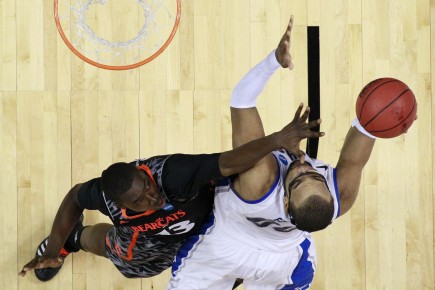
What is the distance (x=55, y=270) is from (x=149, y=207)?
1013 mm

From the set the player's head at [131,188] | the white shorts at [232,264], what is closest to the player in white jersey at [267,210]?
the white shorts at [232,264]

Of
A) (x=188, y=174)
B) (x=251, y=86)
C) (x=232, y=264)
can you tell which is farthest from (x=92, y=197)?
(x=251, y=86)

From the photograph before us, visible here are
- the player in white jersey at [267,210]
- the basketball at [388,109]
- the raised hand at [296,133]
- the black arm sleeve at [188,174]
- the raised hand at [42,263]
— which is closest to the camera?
Answer: the raised hand at [296,133]

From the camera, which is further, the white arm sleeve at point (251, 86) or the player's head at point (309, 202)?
the white arm sleeve at point (251, 86)

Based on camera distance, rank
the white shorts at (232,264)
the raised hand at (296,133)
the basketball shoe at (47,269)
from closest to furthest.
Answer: the raised hand at (296,133) < the white shorts at (232,264) < the basketball shoe at (47,269)

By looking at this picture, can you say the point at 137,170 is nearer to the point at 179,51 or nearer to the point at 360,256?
the point at 179,51

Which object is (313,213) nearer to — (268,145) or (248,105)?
(268,145)

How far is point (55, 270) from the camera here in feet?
9.03

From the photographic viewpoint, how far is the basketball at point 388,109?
6.77 ft

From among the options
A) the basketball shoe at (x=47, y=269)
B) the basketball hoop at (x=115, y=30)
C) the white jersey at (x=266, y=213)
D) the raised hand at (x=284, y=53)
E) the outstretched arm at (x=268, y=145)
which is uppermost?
the basketball hoop at (x=115, y=30)

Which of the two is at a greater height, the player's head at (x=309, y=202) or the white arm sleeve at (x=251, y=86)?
the white arm sleeve at (x=251, y=86)

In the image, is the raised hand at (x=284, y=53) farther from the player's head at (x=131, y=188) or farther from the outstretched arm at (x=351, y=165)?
the player's head at (x=131, y=188)

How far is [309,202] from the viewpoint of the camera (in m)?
1.73

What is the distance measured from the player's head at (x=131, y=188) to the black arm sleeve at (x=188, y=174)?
0.18ft
